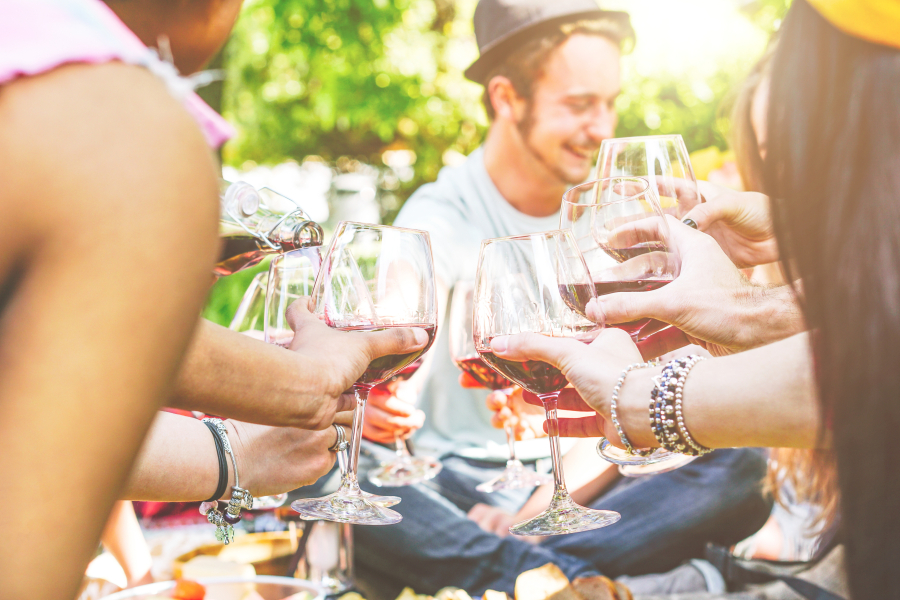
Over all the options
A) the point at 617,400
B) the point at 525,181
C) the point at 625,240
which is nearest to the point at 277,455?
the point at 617,400

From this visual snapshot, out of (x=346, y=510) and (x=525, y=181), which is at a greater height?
(x=525, y=181)

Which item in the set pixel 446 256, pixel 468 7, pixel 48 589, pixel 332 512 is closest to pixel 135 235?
pixel 48 589

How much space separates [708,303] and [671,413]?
0.29m

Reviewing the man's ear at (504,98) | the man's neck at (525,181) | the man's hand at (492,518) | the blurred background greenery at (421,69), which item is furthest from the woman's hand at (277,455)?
the blurred background greenery at (421,69)

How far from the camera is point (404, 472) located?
1.71 meters

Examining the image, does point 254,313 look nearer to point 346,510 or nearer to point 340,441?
point 340,441

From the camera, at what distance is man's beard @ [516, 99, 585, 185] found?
315cm

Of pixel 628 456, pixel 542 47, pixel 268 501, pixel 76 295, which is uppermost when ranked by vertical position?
pixel 542 47

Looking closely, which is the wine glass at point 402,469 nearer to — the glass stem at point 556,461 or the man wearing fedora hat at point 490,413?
the man wearing fedora hat at point 490,413

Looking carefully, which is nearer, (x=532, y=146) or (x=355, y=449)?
(x=355, y=449)

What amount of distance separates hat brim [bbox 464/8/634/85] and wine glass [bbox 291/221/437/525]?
2244mm

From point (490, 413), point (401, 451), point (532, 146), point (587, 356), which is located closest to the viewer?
point (587, 356)

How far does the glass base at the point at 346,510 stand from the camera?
1082mm

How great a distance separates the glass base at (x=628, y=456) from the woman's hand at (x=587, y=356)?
202 millimetres
